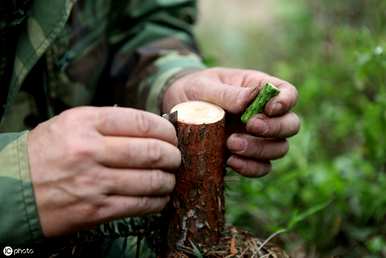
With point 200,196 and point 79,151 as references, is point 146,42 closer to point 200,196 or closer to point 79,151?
point 200,196

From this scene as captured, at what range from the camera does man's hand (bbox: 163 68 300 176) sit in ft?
6.29

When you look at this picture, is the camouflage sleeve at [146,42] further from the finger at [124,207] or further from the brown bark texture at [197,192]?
the finger at [124,207]

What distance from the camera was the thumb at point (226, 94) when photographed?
6.26 feet

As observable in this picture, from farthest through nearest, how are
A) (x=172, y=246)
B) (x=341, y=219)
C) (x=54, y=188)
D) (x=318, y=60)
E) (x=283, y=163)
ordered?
(x=318, y=60) → (x=283, y=163) → (x=341, y=219) → (x=172, y=246) → (x=54, y=188)

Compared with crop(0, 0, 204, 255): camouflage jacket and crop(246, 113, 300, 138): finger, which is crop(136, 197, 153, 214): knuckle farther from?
crop(246, 113, 300, 138): finger

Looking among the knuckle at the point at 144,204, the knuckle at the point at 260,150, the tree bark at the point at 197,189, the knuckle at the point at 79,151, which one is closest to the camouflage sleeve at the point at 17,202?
the knuckle at the point at 79,151

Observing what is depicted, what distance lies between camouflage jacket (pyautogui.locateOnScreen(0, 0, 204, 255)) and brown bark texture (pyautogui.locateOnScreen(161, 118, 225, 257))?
22 cm

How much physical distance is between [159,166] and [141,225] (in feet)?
1.18

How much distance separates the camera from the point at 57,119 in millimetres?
1693

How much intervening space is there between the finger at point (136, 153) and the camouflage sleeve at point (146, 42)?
952 mm

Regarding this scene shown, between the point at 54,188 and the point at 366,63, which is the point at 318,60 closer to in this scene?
the point at 366,63

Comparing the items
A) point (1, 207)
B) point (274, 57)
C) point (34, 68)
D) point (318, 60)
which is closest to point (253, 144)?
point (1, 207)

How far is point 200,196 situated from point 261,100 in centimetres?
36

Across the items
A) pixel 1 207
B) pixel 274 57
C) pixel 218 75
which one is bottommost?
pixel 274 57
